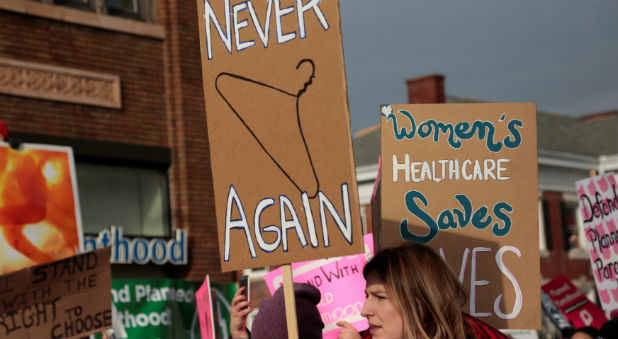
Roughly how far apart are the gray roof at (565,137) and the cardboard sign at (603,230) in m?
27.7

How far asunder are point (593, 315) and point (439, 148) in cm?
627

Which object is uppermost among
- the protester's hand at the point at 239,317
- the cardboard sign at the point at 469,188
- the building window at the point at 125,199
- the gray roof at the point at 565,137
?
the gray roof at the point at 565,137

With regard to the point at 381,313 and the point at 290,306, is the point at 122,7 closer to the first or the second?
the point at 290,306

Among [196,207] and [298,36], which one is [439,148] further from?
[196,207]

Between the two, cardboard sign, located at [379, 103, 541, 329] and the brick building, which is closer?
cardboard sign, located at [379, 103, 541, 329]

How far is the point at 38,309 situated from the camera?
16.6 ft

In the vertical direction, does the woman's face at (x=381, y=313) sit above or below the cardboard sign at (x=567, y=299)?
below

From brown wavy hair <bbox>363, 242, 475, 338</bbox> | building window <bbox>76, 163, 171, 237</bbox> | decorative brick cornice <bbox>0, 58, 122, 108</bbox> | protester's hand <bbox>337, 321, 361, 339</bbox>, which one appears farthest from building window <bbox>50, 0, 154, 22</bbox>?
brown wavy hair <bbox>363, 242, 475, 338</bbox>

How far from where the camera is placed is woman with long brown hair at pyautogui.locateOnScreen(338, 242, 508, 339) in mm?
3424

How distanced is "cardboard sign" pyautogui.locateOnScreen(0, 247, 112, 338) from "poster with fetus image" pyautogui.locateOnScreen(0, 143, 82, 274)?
0.93 m

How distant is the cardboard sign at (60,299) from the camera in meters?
4.99

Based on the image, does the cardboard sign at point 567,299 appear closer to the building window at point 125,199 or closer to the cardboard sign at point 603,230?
the cardboard sign at point 603,230

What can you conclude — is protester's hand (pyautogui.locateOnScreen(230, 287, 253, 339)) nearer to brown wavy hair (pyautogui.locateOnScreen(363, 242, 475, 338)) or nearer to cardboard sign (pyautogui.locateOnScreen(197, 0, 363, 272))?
cardboard sign (pyautogui.locateOnScreen(197, 0, 363, 272))

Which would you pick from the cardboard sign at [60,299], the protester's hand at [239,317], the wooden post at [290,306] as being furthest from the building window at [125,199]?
the wooden post at [290,306]
